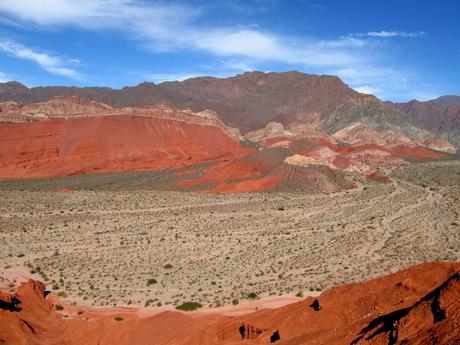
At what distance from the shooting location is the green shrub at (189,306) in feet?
65.0

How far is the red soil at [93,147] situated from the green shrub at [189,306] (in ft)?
197

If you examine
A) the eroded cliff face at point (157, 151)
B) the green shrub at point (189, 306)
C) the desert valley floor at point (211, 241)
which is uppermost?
the eroded cliff face at point (157, 151)

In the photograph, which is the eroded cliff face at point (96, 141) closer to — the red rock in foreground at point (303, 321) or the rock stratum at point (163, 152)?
the rock stratum at point (163, 152)

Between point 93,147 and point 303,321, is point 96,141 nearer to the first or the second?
point 93,147

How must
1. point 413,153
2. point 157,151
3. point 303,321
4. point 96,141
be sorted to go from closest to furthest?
point 303,321
point 96,141
point 157,151
point 413,153

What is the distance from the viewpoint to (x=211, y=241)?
33.1 metres

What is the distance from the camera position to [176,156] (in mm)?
90562

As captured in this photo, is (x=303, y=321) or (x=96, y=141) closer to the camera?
(x=303, y=321)

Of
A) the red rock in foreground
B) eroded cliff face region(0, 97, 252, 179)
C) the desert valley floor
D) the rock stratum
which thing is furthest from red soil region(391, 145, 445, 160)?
the red rock in foreground

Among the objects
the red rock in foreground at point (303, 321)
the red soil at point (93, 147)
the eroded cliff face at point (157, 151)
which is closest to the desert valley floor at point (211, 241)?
the red rock in foreground at point (303, 321)

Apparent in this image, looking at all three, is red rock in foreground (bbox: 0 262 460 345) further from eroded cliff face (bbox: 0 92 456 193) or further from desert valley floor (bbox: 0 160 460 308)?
eroded cliff face (bbox: 0 92 456 193)

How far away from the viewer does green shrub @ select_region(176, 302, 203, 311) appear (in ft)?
65.0

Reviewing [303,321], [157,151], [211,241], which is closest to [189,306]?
[303,321]

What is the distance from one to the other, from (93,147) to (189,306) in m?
66.8
